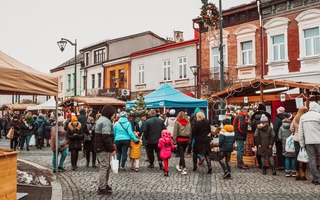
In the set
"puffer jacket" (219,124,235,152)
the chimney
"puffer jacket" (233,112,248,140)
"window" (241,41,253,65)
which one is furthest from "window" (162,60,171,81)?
"puffer jacket" (219,124,235,152)

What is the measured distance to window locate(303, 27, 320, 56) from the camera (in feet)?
64.2

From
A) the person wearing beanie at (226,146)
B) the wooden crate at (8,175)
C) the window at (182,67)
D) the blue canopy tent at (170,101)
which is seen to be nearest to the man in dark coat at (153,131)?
the person wearing beanie at (226,146)

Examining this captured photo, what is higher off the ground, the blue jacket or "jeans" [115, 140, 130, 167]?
the blue jacket

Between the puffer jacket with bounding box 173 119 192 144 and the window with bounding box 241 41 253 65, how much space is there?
14078mm

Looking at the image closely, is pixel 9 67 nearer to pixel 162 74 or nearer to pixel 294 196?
pixel 294 196

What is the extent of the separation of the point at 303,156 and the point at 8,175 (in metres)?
6.84

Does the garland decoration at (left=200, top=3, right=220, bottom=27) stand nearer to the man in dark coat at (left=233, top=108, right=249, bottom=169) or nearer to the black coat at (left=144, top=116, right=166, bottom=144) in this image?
the man in dark coat at (left=233, top=108, right=249, bottom=169)

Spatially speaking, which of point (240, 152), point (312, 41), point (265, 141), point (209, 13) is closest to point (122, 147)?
point (240, 152)

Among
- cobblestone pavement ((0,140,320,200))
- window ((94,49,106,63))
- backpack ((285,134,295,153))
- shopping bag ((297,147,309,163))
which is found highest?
window ((94,49,106,63))

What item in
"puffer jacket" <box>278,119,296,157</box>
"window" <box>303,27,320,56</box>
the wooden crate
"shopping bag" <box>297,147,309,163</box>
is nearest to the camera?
the wooden crate

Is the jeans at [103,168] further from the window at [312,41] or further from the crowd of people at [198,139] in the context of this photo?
the window at [312,41]

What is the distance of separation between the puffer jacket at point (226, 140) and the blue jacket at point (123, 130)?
2542 mm

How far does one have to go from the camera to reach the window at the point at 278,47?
21.2 meters

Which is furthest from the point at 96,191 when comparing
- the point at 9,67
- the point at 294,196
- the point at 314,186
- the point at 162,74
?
the point at 162,74
